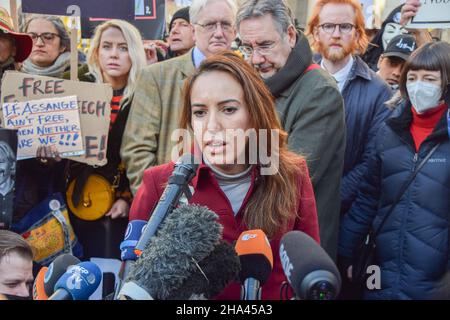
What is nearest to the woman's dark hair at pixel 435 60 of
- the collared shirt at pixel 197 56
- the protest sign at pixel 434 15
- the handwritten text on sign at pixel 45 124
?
the protest sign at pixel 434 15

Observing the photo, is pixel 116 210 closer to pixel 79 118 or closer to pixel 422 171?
pixel 79 118

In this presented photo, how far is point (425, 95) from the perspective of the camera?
4.00 meters

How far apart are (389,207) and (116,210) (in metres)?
1.77

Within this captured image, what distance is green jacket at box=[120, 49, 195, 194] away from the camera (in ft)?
14.0

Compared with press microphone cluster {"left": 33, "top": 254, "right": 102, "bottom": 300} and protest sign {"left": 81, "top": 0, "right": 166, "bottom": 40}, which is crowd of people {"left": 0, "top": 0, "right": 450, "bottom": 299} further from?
protest sign {"left": 81, "top": 0, "right": 166, "bottom": 40}

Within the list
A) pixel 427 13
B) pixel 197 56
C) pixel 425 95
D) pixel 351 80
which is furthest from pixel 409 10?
pixel 197 56

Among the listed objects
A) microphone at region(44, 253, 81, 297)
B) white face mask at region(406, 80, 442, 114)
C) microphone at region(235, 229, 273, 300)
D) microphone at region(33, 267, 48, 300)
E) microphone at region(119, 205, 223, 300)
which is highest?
white face mask at region(406, 80, 442, 114)

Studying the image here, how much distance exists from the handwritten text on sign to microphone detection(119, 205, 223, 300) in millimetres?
2585

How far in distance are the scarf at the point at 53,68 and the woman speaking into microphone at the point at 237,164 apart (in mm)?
2697

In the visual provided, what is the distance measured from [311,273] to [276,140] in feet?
3.65

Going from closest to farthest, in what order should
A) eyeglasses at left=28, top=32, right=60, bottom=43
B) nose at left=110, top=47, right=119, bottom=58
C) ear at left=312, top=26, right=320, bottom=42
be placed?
nose at left=110, top=47, right=119, bottom=58 → ear at left=312, top=26, right=320, bottom=42 → eyeglasses at left=28, top=32, right=60, bottom=43

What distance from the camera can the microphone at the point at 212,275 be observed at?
1804 millimetres

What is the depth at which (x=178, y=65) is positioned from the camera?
4430mm

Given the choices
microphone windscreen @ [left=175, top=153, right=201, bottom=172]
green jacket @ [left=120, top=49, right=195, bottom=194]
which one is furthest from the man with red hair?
microphone windscreen @ [left=175, top=153, right=201, bottom=172]
